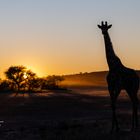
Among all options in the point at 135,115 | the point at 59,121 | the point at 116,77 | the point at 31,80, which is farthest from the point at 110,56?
the point at 31,80

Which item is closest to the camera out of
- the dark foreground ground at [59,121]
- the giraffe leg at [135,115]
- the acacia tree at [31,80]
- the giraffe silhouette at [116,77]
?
the dark foreground ground at [59,121]

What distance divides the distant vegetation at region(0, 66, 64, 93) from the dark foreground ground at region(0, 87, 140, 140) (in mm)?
17178

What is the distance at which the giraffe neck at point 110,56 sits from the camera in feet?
73.3

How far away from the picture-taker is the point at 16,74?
206ft

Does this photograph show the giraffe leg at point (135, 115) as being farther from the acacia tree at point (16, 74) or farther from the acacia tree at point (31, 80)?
the acacia tree at point (16, 74)

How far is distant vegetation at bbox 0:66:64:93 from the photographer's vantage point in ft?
198

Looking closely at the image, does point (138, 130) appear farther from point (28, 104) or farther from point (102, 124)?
point (28, 104)

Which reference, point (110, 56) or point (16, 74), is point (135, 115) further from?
point (16, 74)

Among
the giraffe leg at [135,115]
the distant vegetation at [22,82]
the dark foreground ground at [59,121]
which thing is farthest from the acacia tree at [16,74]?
the giraffe leg at [135,115]

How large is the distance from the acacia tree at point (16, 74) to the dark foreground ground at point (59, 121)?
62.2 ft

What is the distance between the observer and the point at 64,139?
2047cm

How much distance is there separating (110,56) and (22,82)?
3954 centimetres

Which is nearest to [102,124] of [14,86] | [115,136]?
[115,136]

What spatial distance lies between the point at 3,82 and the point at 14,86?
57.3 inches
